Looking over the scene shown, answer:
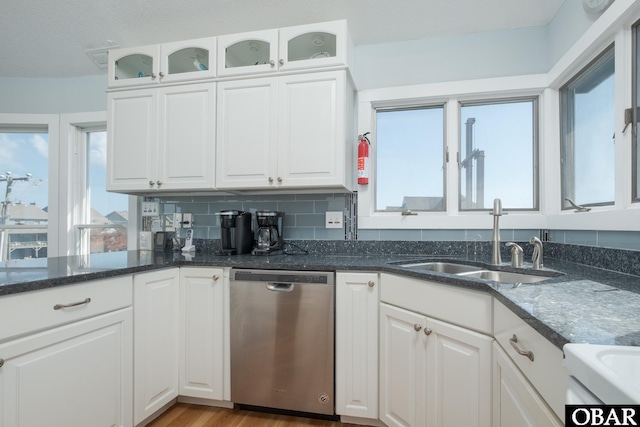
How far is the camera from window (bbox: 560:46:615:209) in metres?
1.52

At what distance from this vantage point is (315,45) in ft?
6.61

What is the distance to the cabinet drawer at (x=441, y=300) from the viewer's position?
1.15 m

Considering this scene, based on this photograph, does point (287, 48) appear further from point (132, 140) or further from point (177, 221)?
point (177, 221)

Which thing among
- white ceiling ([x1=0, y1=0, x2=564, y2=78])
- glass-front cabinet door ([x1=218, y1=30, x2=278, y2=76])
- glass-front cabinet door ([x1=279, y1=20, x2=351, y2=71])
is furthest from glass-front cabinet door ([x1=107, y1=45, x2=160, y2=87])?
glass-front cabinet door ([x1=279, y1=20, x2=351, y2=71])

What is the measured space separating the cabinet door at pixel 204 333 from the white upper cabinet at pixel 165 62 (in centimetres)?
135

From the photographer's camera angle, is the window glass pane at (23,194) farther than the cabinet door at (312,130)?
Yes

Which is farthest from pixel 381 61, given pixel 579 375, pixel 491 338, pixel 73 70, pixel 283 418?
pixel 73 70

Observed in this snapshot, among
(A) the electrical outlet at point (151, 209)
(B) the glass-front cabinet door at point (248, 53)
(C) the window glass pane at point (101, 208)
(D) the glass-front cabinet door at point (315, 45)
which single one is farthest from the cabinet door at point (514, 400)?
(C) the window glass pane at point (101, 208)

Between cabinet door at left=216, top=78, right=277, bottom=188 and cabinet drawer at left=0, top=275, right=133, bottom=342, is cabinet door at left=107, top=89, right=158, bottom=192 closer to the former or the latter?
cabinet door at left=216, top=78, right=277, bottom=188

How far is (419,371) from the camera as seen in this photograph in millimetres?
1400

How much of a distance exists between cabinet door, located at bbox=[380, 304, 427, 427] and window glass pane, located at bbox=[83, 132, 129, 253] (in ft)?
7.90

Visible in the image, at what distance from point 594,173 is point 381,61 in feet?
4.89

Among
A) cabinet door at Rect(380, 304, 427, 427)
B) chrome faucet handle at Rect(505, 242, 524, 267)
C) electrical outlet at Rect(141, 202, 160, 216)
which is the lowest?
cabinet door at Rect(380, 304, 427, 427)

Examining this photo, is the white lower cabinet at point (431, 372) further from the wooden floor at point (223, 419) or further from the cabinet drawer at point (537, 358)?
the wooden floor at point (223, 419)
